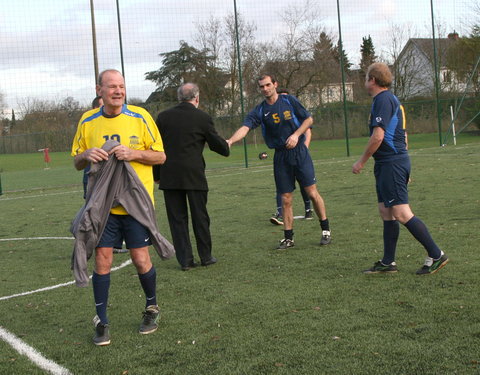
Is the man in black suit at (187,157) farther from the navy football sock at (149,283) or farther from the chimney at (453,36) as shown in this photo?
the chimney at (453,36)

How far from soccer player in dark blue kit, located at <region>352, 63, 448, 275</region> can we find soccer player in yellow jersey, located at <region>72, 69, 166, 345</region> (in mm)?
2118

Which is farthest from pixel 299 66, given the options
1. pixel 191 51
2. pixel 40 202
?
pixel 40 202

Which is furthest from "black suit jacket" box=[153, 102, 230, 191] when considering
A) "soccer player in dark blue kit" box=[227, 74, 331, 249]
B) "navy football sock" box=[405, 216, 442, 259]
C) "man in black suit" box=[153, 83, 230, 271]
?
"navy football sock" box=[405, 216, 442, 259]

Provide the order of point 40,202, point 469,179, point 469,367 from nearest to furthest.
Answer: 1. point 469,367
2. point 469,179
3. point 40,202

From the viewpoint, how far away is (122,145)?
462 centimetres

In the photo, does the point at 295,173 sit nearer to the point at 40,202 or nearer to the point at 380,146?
the point at 380,146

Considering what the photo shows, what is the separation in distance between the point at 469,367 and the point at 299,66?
35.6 meters

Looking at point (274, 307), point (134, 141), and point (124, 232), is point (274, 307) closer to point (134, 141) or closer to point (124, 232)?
point (124, 232)

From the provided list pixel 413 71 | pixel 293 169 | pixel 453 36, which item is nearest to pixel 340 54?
pixel 453 36

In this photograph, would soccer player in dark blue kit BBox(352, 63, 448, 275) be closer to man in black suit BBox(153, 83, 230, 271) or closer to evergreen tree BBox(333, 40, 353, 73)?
man in black suit BBox(153, 83, 230, 271)

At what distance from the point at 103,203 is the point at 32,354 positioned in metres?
1.14

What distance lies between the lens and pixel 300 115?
7.97 meters

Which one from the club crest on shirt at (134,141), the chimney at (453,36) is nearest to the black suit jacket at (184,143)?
the club crest on shirt at (134,141)

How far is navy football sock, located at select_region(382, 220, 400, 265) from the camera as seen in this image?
6.13 m
